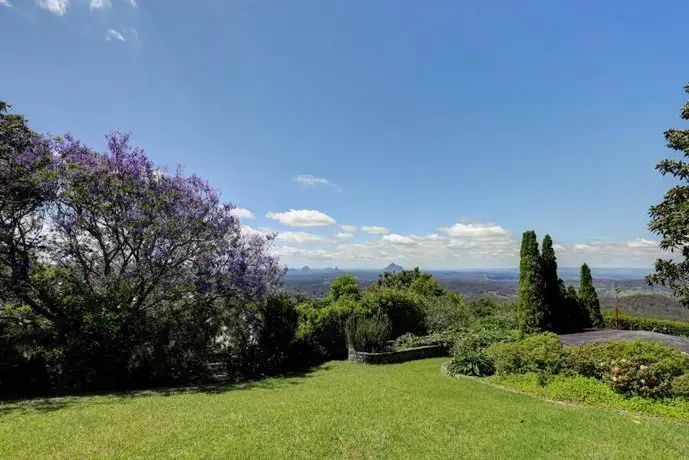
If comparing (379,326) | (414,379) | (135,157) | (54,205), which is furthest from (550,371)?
(54,205)

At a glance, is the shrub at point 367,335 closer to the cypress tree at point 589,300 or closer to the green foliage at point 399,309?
the green foliage at point 399,309

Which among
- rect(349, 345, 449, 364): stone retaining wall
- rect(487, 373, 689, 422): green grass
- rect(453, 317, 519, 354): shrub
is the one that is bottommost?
rect(349, 345, 449, 364): stone retaining wall

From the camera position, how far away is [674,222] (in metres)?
7.64

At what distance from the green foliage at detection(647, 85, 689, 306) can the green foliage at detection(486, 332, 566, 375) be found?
8.88 ft

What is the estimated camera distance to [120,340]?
11.2m

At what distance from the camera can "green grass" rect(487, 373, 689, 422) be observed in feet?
23.0

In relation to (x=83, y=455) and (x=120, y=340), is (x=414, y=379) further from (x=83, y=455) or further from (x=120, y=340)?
(x=120, y=340)

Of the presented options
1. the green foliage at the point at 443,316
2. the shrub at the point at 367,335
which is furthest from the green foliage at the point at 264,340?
the green foliage at the point at 443,316

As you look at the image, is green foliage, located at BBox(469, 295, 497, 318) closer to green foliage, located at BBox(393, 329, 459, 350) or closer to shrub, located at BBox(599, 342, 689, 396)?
green foliage, located at BBox(393, 329, 459, 350)

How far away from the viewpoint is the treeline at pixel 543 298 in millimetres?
16891

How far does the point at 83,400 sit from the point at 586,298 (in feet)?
75.8

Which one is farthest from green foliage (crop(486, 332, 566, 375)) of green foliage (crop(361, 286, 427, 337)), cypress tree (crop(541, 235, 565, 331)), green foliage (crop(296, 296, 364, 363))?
cypress tree (crop(541, 235, 565, 331))

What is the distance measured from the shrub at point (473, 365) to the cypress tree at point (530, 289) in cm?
733

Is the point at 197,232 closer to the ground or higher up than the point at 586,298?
higher up
